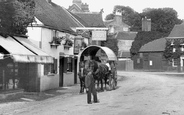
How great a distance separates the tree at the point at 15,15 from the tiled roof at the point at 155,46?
54168 mm

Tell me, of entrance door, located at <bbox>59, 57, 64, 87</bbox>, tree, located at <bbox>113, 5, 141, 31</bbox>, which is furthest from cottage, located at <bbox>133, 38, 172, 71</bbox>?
entrance door, located at <bbox>59, 57, 64, 87</bbox>

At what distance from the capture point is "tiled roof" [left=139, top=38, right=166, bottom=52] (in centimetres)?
7462

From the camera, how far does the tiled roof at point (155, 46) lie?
74625mm

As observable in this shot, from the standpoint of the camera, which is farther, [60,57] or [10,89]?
[60,57]

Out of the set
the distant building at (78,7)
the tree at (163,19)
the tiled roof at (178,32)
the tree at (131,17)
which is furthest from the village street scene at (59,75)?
the tree at (131,17)

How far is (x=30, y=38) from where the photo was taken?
25.1 meters

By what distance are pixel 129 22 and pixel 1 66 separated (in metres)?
105

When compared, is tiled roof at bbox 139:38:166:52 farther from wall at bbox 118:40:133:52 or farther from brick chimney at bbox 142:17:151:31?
wall at bbox 118:40:133:52

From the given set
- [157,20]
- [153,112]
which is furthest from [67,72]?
[157,20]

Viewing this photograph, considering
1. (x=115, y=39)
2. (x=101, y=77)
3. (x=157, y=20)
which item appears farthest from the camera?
(x=157, y=20)

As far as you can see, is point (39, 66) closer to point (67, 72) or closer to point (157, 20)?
point (67, 72)

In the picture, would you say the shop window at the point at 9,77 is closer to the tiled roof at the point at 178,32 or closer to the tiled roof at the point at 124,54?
the tiled roof at the point at 178,32

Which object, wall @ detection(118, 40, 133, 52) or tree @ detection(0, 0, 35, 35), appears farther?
wall @ detection(118, 40, 133, 52)

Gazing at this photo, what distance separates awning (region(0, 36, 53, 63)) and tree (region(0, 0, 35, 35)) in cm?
72
